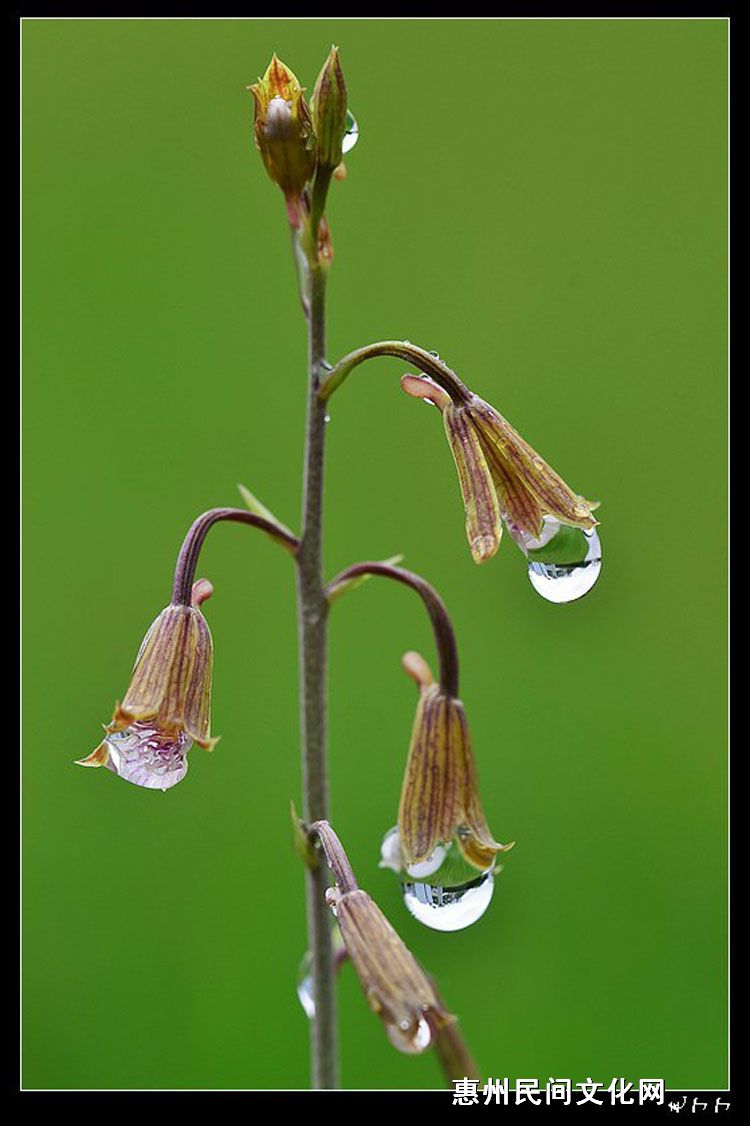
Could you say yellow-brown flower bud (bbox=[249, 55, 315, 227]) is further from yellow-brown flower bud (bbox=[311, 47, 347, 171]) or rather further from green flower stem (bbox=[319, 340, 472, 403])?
green flower stem (bbox=[319, 340, 472, 403])

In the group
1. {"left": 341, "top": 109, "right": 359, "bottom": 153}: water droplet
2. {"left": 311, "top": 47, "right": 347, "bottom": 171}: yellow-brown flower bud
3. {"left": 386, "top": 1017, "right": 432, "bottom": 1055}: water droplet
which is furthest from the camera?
{"left": 341, "top": 109, "right": 359, "bottom": 153}: water droplet

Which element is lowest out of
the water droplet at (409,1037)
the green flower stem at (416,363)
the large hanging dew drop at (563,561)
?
the water droplet at (409,1037)

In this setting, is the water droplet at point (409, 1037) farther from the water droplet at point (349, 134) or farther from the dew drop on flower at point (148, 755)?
the water droplet at point (349, 134)

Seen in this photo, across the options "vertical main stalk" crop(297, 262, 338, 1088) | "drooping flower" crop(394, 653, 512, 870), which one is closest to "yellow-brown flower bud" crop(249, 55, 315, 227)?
"vertical main stalk" crop(297, 262, 338, 1088)

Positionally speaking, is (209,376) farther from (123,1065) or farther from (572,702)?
(123,1065)

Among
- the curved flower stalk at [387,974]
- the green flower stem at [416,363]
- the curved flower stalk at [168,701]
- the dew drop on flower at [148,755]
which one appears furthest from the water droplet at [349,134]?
the curved flower stalk at [387,974]

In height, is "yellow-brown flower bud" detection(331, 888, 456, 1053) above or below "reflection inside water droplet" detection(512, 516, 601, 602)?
below

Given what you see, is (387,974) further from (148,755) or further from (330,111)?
(330,111)
